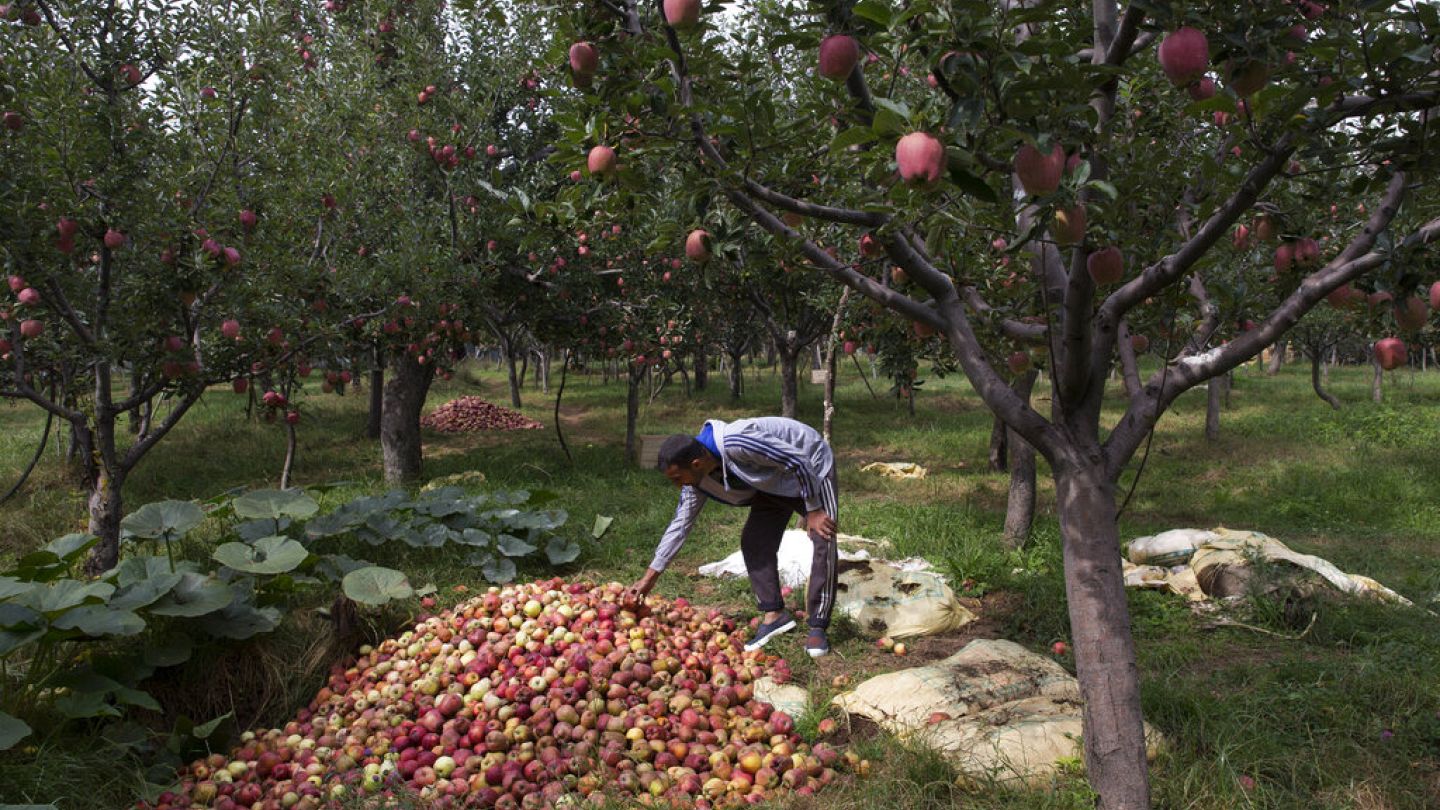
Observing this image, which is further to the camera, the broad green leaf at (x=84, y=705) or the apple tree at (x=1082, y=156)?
the broad green leaf at (x=84, y=705)

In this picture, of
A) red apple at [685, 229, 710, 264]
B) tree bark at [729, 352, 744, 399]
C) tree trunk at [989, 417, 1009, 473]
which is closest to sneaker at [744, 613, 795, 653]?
red apple at [685, 229, 710, 264]

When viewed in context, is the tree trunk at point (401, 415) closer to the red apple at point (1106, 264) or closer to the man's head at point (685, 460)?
the man's head at point (685, 460)

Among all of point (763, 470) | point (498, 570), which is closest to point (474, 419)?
point (498, 570)

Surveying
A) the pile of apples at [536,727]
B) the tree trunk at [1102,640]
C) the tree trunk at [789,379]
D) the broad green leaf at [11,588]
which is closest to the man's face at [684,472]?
the pile of apples at [536,727]

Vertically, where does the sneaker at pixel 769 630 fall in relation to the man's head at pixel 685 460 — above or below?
below

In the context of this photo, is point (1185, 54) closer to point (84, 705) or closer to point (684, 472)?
point (684, 472)

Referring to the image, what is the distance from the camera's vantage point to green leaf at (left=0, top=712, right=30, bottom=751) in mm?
2770

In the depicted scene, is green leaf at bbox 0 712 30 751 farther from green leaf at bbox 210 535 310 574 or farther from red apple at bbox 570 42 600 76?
red apple at bbox 570 42 600 76

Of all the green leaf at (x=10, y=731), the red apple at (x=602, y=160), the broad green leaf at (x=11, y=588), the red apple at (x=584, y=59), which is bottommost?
the green leaf at (x=10, y=731)

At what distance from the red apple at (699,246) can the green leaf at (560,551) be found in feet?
11.5

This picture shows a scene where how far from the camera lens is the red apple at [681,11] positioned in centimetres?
234

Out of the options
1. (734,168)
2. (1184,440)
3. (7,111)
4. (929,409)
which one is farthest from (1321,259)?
(929,409)

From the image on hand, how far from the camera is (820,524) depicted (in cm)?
421

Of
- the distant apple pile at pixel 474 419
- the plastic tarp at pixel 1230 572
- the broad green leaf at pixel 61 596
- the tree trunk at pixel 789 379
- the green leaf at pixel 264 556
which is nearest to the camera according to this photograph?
the broad green leaf at pixel 61 596
